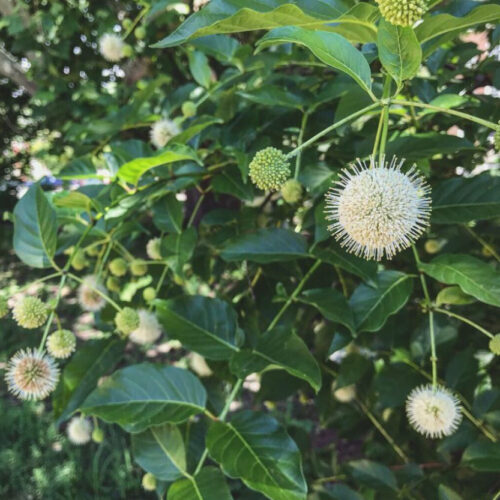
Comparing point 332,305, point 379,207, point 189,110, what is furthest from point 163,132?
point 379,207

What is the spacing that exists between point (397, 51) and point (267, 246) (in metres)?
0.47

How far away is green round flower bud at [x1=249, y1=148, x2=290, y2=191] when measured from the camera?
0.64 meters

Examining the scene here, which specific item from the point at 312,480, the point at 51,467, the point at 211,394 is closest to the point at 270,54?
the point at 211,394

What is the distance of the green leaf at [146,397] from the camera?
820 millimetres

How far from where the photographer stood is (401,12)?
0.49 m

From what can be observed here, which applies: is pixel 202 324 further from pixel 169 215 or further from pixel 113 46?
pixel 113 46

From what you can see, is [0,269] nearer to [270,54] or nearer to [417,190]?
[270,54]

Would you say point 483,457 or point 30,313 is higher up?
point 30,313

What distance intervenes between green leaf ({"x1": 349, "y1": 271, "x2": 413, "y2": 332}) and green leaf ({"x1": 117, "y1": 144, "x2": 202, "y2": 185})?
35 cm

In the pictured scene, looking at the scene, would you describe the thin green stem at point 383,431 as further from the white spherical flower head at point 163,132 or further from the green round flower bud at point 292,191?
the white spherical flower head at point 163,132

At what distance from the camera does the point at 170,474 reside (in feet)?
2.77

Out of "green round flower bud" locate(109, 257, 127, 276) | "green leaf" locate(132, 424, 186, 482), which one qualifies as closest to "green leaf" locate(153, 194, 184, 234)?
"green round flower bud" locate(109, 257, 127, 276)

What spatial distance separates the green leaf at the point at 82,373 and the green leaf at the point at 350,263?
18.2 inches

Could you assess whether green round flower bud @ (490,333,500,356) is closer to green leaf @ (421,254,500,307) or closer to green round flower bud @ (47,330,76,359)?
green leaf @ (421,254,500,307)
